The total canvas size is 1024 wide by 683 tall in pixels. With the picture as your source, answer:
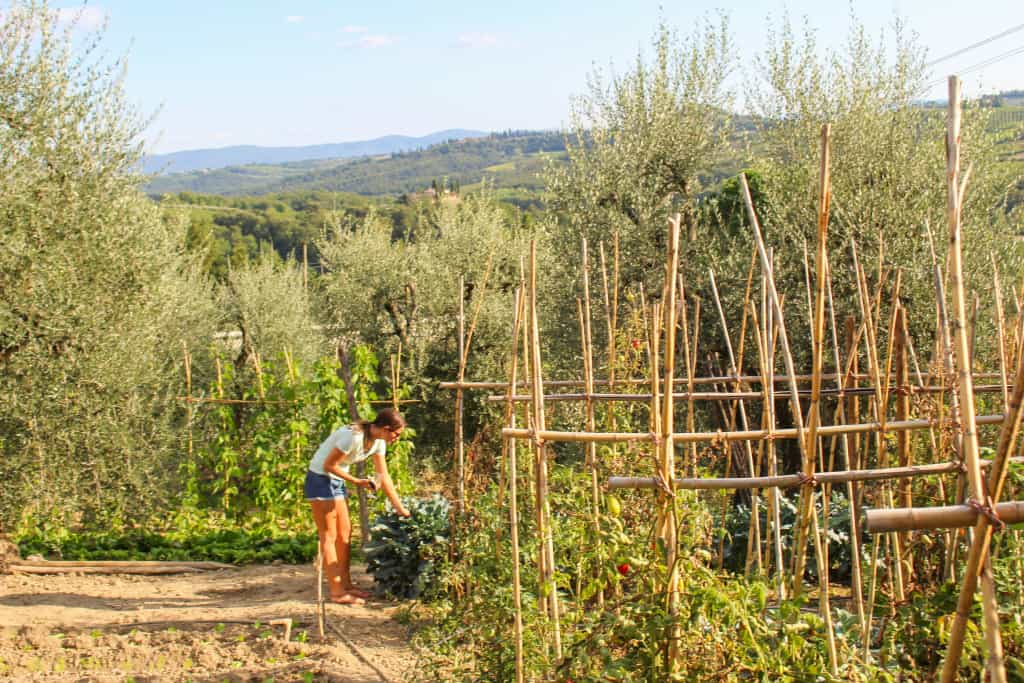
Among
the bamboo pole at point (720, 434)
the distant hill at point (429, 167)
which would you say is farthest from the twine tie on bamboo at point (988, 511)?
the distant hill at point (429, 167)

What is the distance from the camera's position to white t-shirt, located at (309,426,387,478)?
5.90 m

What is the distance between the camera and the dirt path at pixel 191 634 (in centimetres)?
506

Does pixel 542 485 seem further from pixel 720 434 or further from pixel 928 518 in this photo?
pixel 928 518

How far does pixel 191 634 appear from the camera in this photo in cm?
571

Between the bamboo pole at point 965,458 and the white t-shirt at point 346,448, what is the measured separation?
4361mm

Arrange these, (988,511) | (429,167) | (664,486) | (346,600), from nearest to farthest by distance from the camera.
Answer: (988,511) < (664,486) < (346,600) < (429,167)

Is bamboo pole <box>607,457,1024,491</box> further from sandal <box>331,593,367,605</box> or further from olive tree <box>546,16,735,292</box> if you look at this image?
olive tree <box>546,16,735,292</box>

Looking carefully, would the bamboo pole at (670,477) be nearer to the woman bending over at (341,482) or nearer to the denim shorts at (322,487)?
the woman bending over at (341,482)

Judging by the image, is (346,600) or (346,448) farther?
(346,600)

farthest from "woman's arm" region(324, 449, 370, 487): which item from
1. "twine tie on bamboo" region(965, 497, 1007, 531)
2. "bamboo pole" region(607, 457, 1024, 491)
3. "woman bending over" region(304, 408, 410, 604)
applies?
"twine tie on bamboo" region(965, 497, 1007, 531)

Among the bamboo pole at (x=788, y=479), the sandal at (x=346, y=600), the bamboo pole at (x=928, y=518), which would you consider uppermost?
the bamboo pole at (x=928, y=518)

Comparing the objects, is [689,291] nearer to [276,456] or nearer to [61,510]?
[276,456]

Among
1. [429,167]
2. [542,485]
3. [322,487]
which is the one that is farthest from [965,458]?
[429,167]

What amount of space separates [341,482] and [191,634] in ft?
4.58
